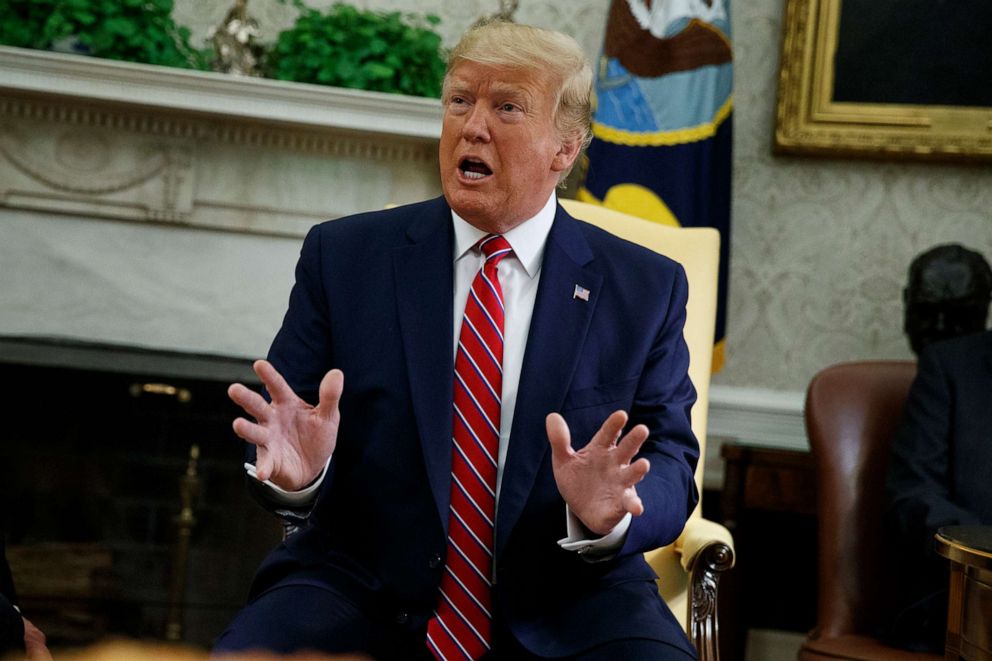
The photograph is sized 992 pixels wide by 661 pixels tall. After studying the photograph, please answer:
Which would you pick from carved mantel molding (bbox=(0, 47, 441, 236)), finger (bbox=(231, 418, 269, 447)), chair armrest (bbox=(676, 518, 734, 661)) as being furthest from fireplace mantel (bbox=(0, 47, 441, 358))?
finger (bbox=(231, 418, 269, 447))

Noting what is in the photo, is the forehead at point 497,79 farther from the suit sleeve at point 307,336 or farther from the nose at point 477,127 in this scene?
the suit sleeve at point 307,336

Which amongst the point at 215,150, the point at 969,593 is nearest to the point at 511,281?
the point at 969,593

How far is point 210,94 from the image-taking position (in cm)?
354

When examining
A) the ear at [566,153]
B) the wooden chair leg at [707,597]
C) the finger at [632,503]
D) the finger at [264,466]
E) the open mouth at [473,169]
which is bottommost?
the wooden chair leg at [707,597]

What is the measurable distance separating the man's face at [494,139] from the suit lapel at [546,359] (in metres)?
0.13

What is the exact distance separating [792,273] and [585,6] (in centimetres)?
119

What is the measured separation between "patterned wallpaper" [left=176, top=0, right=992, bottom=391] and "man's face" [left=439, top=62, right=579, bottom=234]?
212 cm

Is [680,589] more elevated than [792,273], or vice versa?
[792,273]

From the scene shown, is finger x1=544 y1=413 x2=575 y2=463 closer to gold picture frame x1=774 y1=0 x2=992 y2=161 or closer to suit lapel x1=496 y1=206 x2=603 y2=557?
suit lapel x1=496 y1=206 x2=603 y2=557

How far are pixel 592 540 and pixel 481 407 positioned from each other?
0.31m

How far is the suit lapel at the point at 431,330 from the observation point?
1826 millimetres

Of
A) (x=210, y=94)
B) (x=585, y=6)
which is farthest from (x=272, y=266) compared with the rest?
(x=585, y=6)

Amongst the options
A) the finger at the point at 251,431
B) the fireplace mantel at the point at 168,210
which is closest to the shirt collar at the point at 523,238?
the finger at the point at 251,431

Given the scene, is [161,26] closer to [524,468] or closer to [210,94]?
[210,94]
